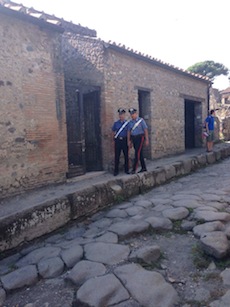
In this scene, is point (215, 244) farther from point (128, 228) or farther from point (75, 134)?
point (75, 134)

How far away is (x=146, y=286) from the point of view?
2285 mm

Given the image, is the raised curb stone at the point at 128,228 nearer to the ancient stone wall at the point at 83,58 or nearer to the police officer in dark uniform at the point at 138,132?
the police officer in dark uniform at the point at 138,132

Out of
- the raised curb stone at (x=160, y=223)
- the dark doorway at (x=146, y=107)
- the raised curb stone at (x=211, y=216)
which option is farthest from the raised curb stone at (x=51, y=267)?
the dark doorway at (x=146, y=107)

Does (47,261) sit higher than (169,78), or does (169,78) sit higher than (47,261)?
(169,78)

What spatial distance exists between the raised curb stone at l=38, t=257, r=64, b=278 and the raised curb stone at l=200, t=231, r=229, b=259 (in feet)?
5.14

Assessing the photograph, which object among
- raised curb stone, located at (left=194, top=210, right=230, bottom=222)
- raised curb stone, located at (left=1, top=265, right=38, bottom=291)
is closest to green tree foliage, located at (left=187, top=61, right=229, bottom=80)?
raised curb stone, located at (left=194, top=210, right=230, bottom=222)

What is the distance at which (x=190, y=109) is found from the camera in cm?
1291

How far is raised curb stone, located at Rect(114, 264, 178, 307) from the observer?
2.12 meters

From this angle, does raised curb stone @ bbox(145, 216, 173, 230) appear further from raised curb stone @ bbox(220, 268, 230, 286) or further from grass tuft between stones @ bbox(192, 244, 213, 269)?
raised curb stone @ bbox(220, 268, 230, 286)

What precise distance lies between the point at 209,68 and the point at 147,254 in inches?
1483

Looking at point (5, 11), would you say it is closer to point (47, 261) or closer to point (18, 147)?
point (18, 147)

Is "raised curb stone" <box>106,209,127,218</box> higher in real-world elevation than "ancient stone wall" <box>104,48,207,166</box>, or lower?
lower

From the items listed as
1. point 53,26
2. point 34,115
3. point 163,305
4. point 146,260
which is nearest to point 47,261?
point 146,260

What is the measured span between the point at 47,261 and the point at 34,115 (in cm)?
321
